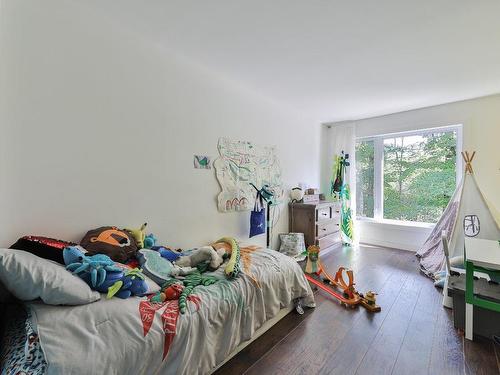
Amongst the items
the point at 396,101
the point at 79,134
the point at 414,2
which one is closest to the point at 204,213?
the point at 79,134

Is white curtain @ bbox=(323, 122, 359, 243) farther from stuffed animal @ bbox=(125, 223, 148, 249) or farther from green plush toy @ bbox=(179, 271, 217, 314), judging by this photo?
stuffed animal @ bbox=(125, 223, 148, 249)

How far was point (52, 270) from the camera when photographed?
1.16 metres

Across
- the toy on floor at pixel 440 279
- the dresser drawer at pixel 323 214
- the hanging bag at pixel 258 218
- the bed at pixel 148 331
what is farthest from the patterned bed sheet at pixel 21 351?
the toy on floor at pixel 440 279

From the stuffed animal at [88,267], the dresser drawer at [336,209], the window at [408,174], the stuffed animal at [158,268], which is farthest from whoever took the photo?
the dresser drawer at [336,209]

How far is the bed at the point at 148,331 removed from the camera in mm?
973

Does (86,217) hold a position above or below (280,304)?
above

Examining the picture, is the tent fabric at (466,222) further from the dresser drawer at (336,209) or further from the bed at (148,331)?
the bed at (148,331)

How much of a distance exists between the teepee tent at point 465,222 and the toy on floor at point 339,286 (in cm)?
129

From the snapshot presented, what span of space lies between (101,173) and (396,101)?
3916mm

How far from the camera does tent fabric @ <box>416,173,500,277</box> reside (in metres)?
2.88

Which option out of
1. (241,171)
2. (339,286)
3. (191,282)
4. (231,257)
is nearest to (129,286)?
(191,282)

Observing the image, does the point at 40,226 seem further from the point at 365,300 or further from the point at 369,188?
the point at 369,188

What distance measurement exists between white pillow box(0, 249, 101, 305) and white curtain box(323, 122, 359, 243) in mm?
4386

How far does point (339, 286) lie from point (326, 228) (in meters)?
1.37
